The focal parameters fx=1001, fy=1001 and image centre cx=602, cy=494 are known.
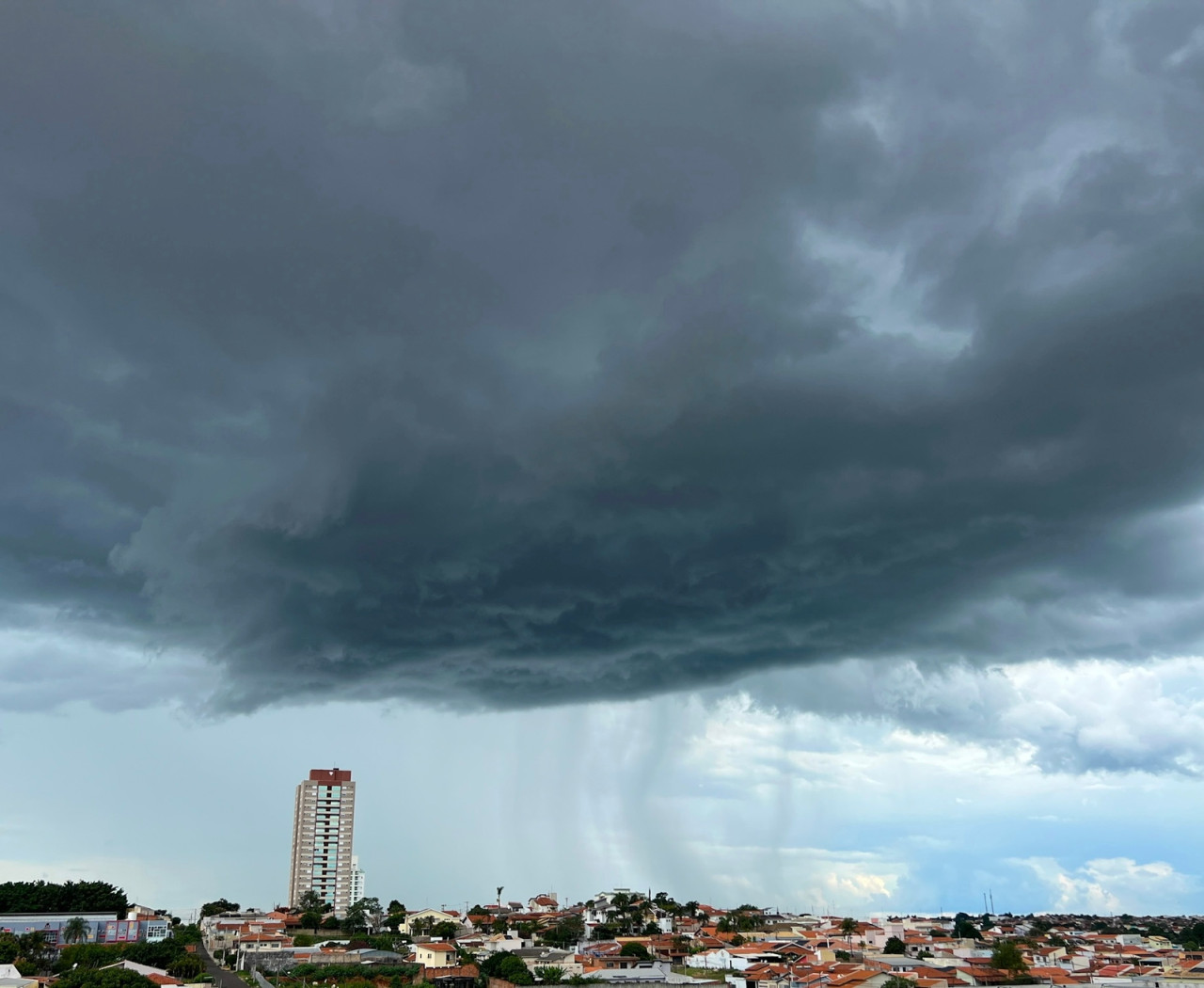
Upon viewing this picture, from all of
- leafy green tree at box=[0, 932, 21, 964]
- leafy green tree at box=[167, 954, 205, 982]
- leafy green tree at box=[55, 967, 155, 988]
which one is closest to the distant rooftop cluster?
leafy green tree at box=[167, 954, 205, 982]

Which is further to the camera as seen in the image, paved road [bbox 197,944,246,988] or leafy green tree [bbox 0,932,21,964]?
paved road [bbox 197,944,246,988]

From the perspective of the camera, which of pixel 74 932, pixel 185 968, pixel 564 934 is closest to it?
pixel 185 968

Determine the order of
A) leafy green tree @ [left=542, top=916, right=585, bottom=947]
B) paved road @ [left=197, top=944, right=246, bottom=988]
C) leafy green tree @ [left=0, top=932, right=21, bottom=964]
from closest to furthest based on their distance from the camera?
leafy green tree @ [left=0, top=932, right=21, bottom=964]
paved road @ [left=197, top=944, right=246, bottom=988]
leafy green tree @ [left=542, top=916, right=585, bottom=947]

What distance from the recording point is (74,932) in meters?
151

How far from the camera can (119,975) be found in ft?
299

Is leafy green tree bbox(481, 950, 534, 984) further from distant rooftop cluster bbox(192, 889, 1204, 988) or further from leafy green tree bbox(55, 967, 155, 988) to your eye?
leafy green tree bbox(55, 967, 155, 988)

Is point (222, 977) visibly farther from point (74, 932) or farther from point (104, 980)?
point (104, 980)

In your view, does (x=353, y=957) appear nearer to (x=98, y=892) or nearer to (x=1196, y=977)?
(x=98, y=892)

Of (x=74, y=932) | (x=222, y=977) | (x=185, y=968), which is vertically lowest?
(x=222, y=977)

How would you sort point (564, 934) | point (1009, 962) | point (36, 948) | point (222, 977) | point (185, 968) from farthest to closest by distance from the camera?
point (564, 934), point (222, 977), point (1009, 962), point (36, 948), point (185, 968)

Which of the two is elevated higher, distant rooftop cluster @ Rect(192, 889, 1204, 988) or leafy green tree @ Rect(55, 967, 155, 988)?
leafy green tree @ Rect(55, 967, 155, 988)

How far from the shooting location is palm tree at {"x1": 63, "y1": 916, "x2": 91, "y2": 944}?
150 meters

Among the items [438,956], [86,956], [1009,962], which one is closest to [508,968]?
[438,956]

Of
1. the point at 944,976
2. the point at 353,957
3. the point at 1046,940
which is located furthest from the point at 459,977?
the point at 1046,940
